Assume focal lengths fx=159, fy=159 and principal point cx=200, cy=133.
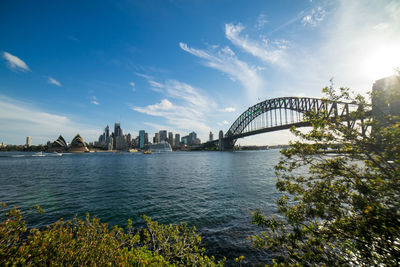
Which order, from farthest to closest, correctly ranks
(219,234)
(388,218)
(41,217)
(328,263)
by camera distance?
(41,217), (219,234), (328,263), (388,218)

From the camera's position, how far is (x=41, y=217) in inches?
451

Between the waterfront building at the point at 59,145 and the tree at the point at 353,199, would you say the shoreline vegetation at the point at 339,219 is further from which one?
the waterfront building at the point at 59,145

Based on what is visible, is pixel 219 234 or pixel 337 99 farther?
pixel 219 234

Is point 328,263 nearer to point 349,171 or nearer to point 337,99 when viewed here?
point 349,171

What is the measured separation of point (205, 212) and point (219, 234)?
316cm

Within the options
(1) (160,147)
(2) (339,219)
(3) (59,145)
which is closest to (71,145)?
(3) (59,145)

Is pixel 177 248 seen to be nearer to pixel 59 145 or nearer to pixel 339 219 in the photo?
pixel 339 219

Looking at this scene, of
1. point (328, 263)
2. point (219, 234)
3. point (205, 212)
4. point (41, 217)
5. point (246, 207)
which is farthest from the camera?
point (246, 207)

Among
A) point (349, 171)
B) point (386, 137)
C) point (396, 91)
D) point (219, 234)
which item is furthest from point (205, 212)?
point (396, 91)

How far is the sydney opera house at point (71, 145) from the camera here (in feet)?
455

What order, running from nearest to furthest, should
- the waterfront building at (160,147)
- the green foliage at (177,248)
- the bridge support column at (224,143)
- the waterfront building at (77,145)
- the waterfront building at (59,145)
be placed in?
the green foliage at (177,248)
the waterfront building at (77,145)
the waterfront building at (59,145)
the bridge support column at (224,143)
the waterfront building at (160,147)

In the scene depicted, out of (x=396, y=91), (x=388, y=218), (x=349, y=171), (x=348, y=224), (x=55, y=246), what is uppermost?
(x=396, y=91)

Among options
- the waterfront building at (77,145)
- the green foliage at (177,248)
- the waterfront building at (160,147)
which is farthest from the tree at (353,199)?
the waterfront building at (160,147)

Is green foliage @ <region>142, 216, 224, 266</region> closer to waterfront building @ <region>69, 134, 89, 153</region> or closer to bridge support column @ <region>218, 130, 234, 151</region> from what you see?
bridge support column @ <region>218, 130, 234, 151</region>
